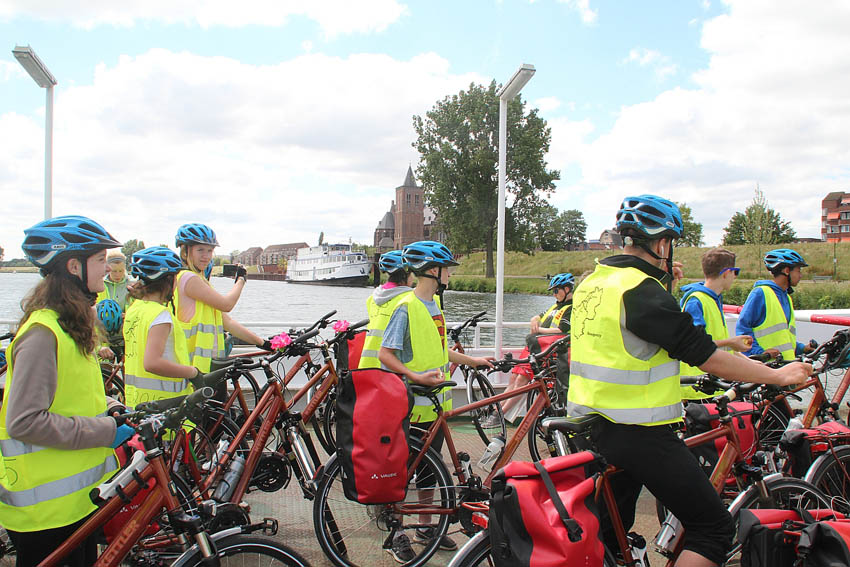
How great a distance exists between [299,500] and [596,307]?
10.1ft

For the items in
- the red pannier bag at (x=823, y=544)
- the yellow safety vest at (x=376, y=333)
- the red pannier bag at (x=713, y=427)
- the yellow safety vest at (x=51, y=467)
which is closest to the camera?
the red pannier bag at (x=823, y=544)

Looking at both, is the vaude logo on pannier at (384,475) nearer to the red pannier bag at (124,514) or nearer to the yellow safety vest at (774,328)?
the red pannier bag at (124,514)

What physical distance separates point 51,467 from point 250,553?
2.47 ft

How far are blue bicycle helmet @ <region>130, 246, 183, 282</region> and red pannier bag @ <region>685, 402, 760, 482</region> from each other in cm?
277

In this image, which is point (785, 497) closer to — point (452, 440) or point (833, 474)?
point (833, 474)

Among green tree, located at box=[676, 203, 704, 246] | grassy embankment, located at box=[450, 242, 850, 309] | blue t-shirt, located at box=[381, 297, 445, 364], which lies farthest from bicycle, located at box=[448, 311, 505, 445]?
green tree, located at box=[676, 203, 704, 246]

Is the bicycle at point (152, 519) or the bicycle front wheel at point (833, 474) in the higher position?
the bicycle at point (152, 519)

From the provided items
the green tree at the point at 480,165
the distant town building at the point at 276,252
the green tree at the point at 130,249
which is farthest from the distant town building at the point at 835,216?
the green tree at the point at 130,249

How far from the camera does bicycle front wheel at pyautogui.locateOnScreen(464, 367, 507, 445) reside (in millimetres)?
4910

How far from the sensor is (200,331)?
3863 millimetres

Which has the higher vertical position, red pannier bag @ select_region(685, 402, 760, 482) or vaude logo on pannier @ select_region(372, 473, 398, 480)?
red pannier bag @ select_region(685, 402, 760, 482)

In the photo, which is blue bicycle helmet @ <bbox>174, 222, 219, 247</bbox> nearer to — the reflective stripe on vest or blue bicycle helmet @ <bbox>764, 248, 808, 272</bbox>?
the reflective stripe on vest

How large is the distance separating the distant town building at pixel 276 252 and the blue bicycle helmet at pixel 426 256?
12769 centimetres

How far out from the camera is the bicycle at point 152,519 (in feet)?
6.72
